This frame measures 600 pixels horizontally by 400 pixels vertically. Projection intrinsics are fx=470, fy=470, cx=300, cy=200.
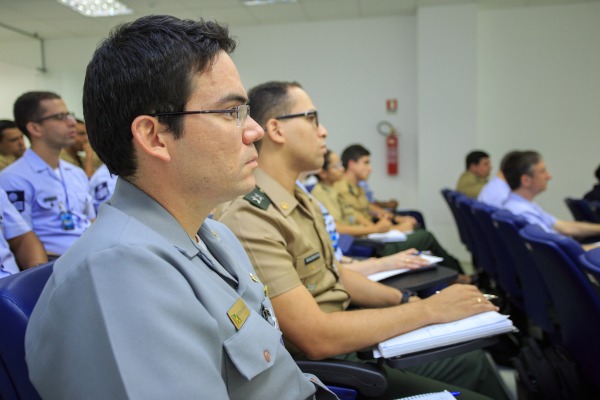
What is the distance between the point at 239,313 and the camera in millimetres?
797

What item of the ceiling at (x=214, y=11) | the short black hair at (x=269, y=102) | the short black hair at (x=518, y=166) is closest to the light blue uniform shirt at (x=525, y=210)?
the short black hair at (x=518, y=166)

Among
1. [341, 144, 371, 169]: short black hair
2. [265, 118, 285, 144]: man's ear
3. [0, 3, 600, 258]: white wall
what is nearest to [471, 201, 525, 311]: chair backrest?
[265, 118, 285, 144]: man's ear

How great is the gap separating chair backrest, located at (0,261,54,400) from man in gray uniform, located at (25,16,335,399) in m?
0.09

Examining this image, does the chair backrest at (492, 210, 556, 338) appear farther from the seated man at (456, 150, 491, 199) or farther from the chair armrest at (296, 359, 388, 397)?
the seated man at (456, 150, 491, 199)

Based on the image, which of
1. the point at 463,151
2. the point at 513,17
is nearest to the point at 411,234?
the point at 463,151

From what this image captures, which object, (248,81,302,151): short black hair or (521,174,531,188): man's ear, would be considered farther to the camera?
(521,174,531,188): man's ear

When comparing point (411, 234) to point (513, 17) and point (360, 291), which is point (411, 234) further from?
point (513, 17)

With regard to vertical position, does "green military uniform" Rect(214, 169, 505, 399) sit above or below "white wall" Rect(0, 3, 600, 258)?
below

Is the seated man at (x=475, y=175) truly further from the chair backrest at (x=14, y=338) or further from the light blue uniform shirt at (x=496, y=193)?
the chair backrest at (x=14, y=338)

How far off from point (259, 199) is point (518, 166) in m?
2.59

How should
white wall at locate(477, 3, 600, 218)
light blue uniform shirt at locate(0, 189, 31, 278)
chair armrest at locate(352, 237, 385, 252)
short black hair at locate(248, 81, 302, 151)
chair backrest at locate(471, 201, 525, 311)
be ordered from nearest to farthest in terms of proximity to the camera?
short black hair at locate(248, 81, 302, 151) < light blue uniform shirt at locate(0, 189, 31, 278) < chair backrest at locate(471, 201, 525, 311) < chair armrest at locate(352, 237, 385, 252) < white wall at locate(477, 3, 600, 218)

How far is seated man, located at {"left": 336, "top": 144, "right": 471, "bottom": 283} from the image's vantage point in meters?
3.77

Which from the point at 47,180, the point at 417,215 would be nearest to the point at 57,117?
the point at 47,180

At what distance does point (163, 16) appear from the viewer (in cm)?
84
